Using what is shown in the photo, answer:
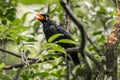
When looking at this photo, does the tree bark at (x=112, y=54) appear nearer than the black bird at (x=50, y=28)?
Yes

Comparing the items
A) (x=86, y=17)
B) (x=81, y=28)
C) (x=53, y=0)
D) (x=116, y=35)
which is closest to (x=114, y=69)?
(x=116, y=35)

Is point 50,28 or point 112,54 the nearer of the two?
point 112,54

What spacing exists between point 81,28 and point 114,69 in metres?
1.00

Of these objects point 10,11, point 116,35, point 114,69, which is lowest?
point 114,69

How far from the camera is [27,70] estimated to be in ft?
6.45

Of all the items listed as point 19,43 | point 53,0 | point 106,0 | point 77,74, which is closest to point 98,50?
point 77,74

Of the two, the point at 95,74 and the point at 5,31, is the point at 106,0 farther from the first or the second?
the point at 5,31

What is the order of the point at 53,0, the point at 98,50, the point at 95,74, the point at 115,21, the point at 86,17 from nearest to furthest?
the point at 53,0
the point at 115,21
the point at 95,74
the point at 98,50
the point at 86,17

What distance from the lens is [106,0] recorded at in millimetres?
4398

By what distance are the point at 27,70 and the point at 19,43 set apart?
0.84 feet

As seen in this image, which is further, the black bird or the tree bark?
the black bird

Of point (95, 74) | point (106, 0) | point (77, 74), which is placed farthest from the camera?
point (106, 0)

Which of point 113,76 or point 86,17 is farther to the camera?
point 86,17

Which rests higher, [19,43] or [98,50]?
[19,43]
